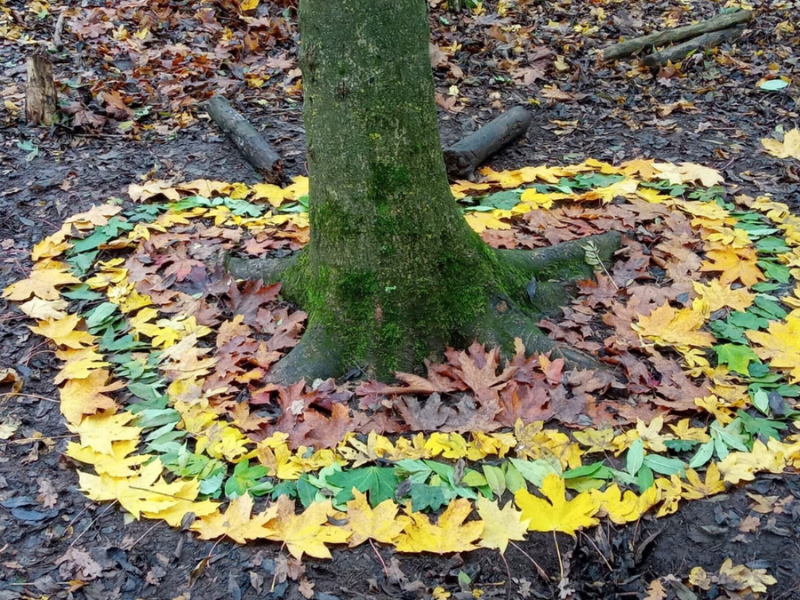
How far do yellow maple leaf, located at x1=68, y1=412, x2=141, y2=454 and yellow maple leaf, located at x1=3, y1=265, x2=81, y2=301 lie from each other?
1.07 m

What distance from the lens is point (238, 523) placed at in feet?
7.55

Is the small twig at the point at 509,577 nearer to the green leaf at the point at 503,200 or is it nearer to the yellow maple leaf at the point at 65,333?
the yellow maple leaf at the point at 65,333

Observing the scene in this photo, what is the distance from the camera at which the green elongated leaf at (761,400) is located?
2.70 m

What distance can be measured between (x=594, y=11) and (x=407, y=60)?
6.09 meters

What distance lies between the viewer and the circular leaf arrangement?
2352mm

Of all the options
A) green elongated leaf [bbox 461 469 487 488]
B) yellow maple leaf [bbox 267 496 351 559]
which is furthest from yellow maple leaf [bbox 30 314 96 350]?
green elongated leaf [bbox 461 469 487 488]

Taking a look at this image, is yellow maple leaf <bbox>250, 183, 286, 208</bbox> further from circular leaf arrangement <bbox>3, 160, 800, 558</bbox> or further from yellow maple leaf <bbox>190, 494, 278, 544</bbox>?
yellow maple leaf <bbox>190, 494, 278, 544</bbox>

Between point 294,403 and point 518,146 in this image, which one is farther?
point 518,146

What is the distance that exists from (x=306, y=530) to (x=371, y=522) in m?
0.22

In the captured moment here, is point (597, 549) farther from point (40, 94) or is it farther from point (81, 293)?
point (40, 94)

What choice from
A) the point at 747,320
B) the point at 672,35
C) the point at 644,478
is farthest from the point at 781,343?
the point at 672,35

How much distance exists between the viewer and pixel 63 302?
356cm

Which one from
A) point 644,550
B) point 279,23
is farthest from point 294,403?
point 279,23

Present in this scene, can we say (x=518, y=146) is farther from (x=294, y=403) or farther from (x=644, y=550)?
(x=644, y=550)
